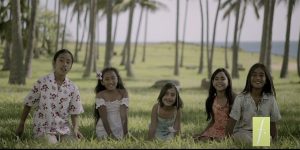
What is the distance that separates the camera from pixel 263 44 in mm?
20500

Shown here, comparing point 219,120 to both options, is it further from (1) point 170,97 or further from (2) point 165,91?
(2) point 165,91

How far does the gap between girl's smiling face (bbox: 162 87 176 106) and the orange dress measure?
2.28ft

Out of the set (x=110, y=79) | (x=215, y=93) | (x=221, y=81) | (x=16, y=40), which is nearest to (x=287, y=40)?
(x=16, y=40)

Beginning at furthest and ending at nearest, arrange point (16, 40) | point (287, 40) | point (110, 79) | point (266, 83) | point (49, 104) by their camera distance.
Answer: point (287, 40) → point (16, 40) → point (110, 79) → point (266, 83) → point (49, 104)

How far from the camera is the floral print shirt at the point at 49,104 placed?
6.53 meters

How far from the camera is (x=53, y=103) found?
662 cm

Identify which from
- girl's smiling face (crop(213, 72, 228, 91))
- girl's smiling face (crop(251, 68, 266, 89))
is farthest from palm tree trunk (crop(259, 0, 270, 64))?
girl's smiling face (crop(251, 68, 266, 89))

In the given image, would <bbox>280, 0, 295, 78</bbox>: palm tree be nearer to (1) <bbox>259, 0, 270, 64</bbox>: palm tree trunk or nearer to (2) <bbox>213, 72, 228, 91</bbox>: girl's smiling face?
(1) <bbox>259, 0, 270, 64</bbox>: palm tree trunk

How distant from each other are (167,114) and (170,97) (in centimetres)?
30

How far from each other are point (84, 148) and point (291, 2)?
2556 centimetres

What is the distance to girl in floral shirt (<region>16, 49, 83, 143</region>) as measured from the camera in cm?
650

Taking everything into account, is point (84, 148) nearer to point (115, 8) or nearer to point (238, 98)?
point (238, 98)

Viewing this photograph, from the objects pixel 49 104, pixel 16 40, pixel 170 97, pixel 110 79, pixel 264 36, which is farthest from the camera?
pixel 264 36

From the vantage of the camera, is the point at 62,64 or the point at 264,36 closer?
the point at 62,64
